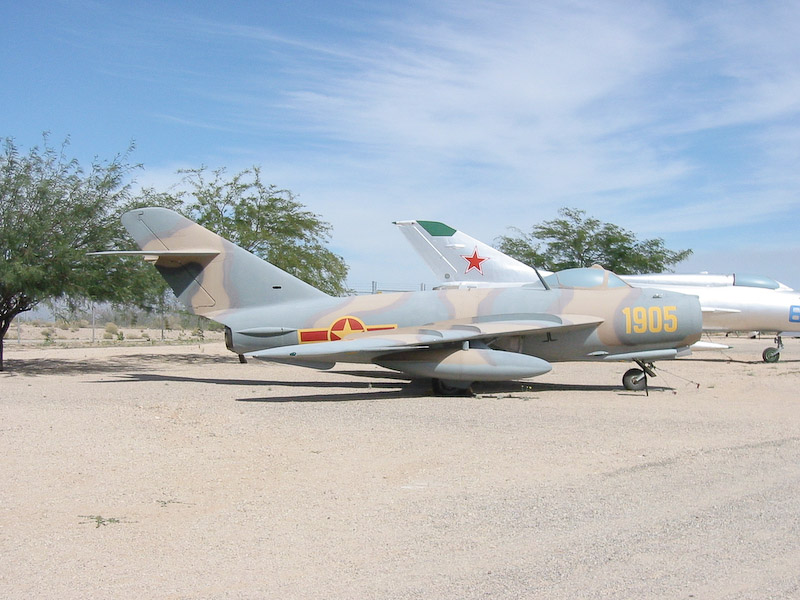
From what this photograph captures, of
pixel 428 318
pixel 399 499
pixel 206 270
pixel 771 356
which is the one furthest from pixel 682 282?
pixel 399 499

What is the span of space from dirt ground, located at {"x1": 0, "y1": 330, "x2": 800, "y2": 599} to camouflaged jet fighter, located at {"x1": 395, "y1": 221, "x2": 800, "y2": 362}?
11277mm

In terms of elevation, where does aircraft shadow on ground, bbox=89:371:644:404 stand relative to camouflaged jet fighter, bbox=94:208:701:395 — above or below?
below

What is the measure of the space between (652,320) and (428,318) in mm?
4334

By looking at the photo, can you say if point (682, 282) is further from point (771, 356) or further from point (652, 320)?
→ point (652, 320)

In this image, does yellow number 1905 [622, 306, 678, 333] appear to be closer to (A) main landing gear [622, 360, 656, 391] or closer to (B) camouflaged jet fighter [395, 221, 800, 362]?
(A) main landing gear [622, 360, 656, 391]

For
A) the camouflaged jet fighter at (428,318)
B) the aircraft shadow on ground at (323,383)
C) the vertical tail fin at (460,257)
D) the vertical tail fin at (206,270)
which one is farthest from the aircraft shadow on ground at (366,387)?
the vertical tail fin at (460,257)

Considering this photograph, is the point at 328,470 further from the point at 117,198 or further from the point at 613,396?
the point at 117,198

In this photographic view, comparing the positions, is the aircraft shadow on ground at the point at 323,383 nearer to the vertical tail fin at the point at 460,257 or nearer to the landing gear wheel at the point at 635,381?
the landing gear wheel at the point at 635,381

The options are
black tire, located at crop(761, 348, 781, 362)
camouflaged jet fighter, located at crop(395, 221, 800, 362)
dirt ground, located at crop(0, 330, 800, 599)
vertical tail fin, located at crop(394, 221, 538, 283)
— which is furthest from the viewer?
vertical tail fin, located at crop(394, 221, 538, 283)

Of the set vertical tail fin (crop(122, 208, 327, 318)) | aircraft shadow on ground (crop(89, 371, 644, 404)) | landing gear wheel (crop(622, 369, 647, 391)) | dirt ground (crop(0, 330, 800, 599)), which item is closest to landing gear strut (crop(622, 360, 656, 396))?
landing gear wheel (crop(622, 369, 647, 391))

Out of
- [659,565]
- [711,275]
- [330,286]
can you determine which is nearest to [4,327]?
[330,286]

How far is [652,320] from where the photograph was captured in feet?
47.3

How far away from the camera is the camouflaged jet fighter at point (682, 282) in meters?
23.1

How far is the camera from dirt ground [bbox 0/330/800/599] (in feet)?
14.3
